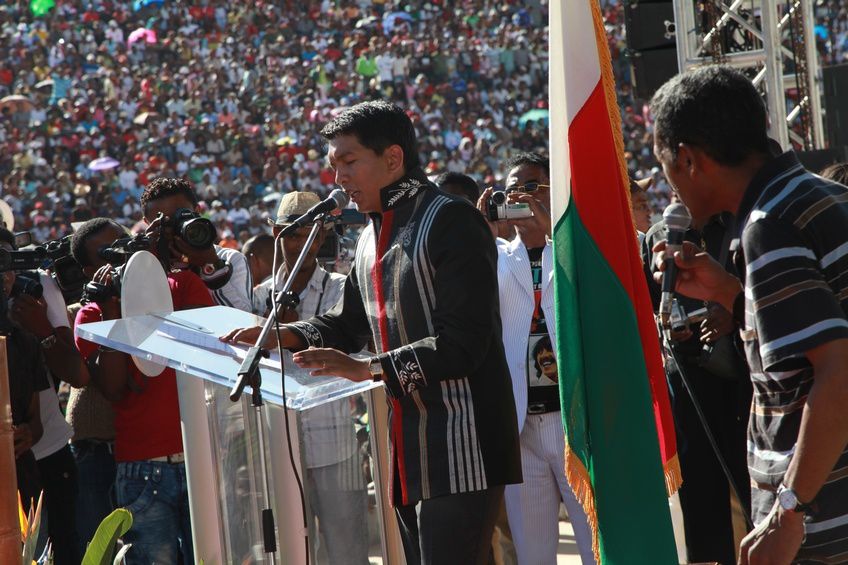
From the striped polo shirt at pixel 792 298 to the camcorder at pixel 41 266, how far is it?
110 inches

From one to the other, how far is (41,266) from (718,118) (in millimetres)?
2861

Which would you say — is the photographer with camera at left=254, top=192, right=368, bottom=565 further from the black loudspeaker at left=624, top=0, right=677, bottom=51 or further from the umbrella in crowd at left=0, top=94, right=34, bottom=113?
the umbrella in crowd at left=0, top=94, right=34, bottom=113

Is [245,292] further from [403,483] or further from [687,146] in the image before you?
[687,146]

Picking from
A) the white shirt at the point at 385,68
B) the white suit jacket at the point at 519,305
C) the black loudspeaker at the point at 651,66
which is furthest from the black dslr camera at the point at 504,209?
the white shirt at the point at 385,68

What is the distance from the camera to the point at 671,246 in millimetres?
2564

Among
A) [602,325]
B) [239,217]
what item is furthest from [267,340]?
[239,217]

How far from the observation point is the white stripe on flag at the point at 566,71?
10.9 ft

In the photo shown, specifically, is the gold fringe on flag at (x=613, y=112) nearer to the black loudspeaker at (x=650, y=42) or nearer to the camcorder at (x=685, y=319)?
the camcorder at (x=685, y=319)

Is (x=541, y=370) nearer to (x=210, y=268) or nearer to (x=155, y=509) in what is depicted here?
(x=210, y=268)

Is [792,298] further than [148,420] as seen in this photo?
No

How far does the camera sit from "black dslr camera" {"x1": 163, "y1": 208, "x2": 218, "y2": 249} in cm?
451

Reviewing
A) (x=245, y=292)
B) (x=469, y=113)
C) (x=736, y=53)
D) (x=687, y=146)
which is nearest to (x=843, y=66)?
(x=736, y=53)

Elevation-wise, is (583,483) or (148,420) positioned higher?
(148,420)

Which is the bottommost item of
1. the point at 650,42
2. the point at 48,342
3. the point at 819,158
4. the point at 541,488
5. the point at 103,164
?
the point at 541,488
